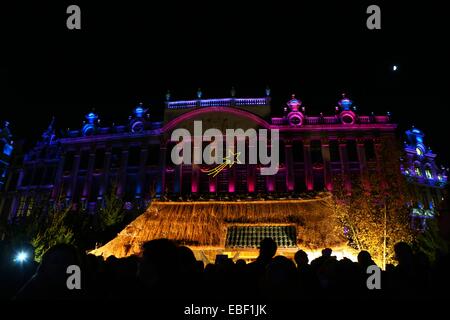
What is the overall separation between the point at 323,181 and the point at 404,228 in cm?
1485

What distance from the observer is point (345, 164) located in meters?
31.2

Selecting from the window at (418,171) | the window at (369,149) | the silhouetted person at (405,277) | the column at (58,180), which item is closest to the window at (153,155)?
the column at (58,180)

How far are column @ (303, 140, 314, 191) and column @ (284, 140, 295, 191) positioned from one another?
1.30 metres

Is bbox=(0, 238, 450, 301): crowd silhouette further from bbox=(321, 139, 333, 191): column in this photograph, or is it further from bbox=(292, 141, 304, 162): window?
bbox=(292, 141, 304, 162): window

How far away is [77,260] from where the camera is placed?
3.38m

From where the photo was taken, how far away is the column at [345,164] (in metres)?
30.2

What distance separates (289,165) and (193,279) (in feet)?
96.0

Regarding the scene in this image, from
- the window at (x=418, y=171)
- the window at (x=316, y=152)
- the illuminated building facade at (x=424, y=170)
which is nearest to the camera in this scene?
the window at (x=316, y=152)

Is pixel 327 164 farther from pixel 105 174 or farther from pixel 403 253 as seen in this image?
pixel 403 253

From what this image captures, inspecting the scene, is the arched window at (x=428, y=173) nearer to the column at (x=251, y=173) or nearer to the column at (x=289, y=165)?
the column at (x=289, y=165)

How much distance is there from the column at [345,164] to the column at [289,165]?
4.64 meters

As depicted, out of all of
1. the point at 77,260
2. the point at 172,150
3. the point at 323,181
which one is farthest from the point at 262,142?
the point at 77,260

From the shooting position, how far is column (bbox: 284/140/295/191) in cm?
3069

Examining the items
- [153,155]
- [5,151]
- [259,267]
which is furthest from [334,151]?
[5,151]
